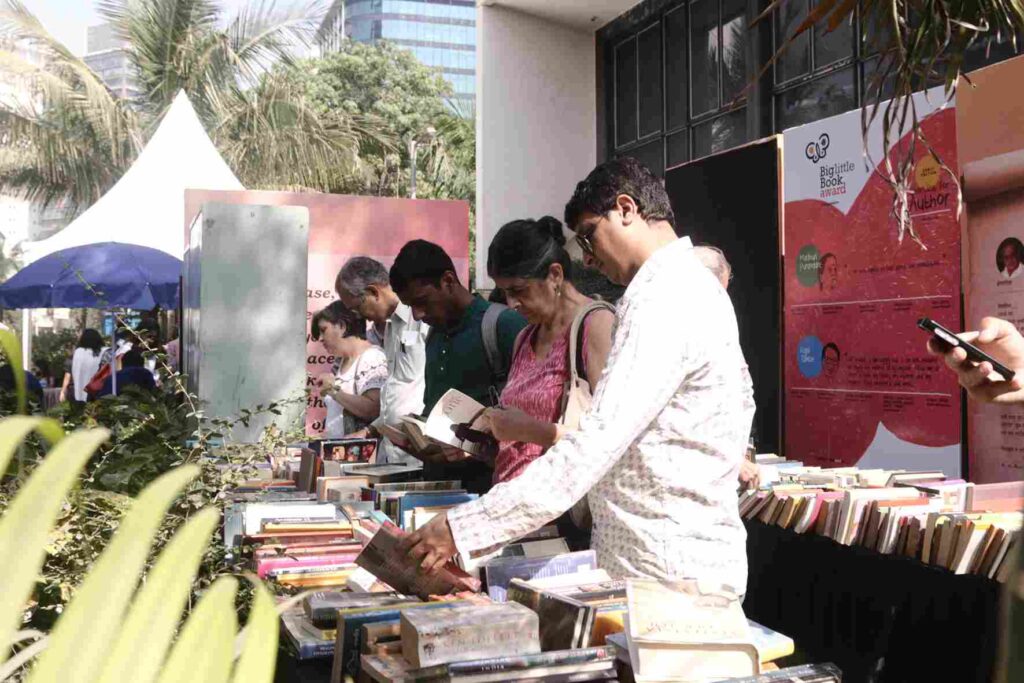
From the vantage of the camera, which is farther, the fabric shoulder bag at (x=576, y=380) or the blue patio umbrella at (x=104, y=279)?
the blue patio umbrella at (x=104, y=279)

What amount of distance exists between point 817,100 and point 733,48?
172 cm

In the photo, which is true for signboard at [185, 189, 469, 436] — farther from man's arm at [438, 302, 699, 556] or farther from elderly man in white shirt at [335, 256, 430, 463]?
man's arm at [438, 302, 699, 556]

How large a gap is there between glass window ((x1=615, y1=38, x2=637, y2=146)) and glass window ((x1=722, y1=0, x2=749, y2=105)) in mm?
1995

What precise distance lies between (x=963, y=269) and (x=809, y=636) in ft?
6.41

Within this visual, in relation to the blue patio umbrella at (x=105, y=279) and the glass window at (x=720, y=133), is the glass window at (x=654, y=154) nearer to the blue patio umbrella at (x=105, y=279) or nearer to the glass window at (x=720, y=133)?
the glass window at (x=720, y=133)

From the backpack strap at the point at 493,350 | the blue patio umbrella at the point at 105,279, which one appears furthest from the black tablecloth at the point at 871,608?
the blue patio umbrella at the point at 105,279

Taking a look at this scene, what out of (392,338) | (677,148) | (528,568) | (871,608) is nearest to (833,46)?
(677,148)

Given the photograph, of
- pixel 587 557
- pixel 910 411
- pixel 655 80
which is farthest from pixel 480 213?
pixel 587 557

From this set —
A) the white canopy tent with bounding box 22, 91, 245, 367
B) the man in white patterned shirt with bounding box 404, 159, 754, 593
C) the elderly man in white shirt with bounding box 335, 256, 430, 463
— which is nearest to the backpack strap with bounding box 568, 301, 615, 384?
the man in white patterned shirt with bounding box 404, 159, 754, 593

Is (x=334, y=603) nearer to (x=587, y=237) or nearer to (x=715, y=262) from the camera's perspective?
(x=587, y=237)

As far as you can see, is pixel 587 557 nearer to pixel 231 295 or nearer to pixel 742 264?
pixel 231 295

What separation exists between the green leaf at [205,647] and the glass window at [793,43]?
979cm

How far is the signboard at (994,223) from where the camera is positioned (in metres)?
4.38

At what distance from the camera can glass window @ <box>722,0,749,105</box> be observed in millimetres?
10938
